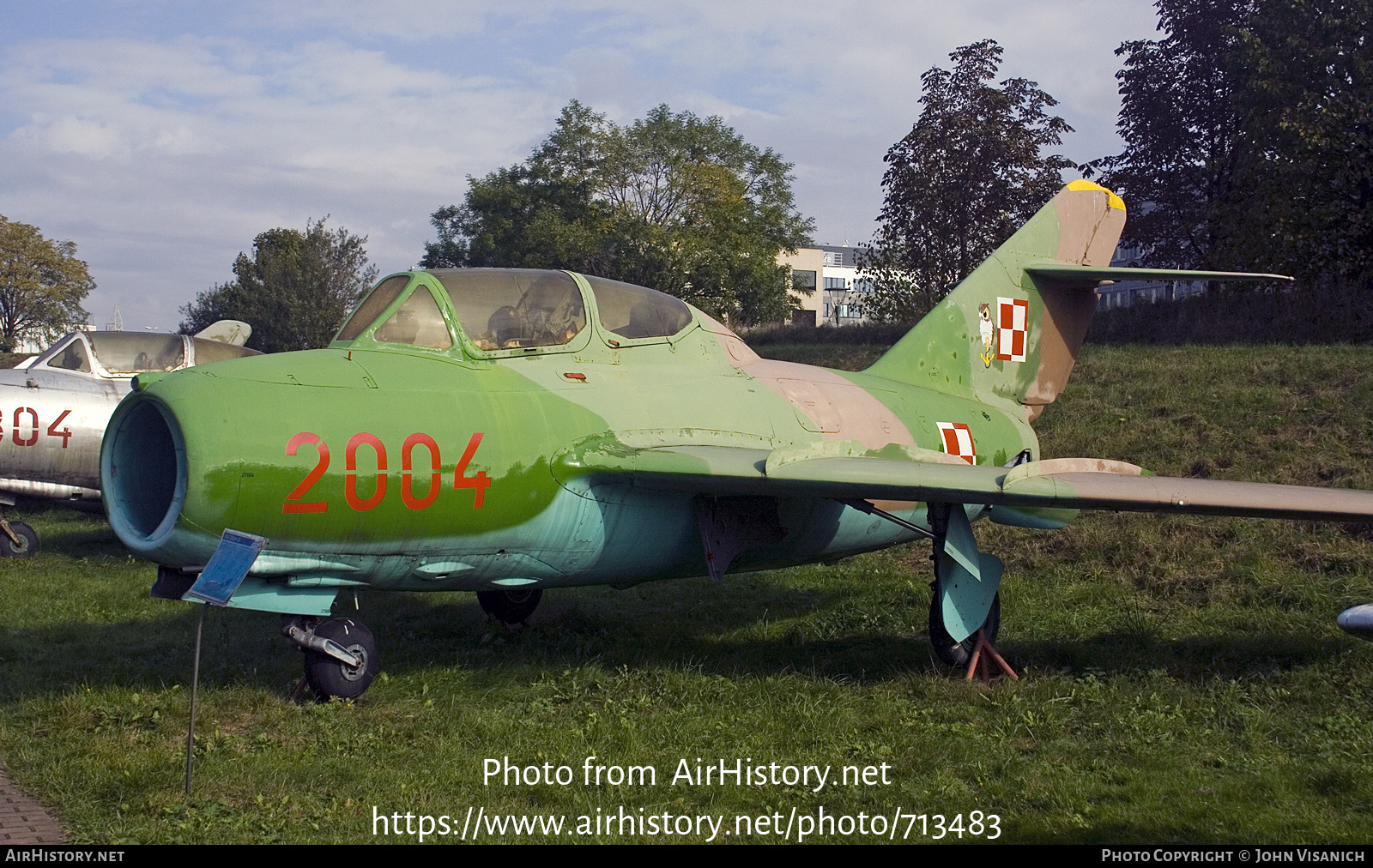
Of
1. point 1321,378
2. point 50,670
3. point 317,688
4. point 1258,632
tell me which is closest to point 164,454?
point 317,688

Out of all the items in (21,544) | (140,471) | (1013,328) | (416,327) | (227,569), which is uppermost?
(1013,328)

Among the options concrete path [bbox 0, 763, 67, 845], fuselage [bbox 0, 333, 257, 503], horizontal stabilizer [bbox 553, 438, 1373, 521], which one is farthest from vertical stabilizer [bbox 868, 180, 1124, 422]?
fuselage [bbox 0, 333, 257, 503]

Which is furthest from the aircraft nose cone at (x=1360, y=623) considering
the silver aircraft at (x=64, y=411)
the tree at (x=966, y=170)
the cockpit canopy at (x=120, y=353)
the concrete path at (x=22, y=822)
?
the tree at (x=966, y=170)

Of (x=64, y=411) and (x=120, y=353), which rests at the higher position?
(x=120, y=353)

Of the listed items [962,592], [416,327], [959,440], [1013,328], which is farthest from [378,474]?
[1013,328]

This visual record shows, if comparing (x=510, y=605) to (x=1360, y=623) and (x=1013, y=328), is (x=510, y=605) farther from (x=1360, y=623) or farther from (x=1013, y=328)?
(x=1360, y=623)

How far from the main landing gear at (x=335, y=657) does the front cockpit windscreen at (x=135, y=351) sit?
351 inches

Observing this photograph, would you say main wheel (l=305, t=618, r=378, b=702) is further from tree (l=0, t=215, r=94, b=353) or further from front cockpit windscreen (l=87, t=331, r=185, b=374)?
tree (l=0, t=215, r=94, b=353)

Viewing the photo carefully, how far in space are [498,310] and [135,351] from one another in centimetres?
920

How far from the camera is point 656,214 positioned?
119 feet

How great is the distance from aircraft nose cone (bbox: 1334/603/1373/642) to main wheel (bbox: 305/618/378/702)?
544 cm

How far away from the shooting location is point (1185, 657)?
7.95 meters

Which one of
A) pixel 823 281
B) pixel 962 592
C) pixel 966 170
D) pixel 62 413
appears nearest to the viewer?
pixel 962 592
